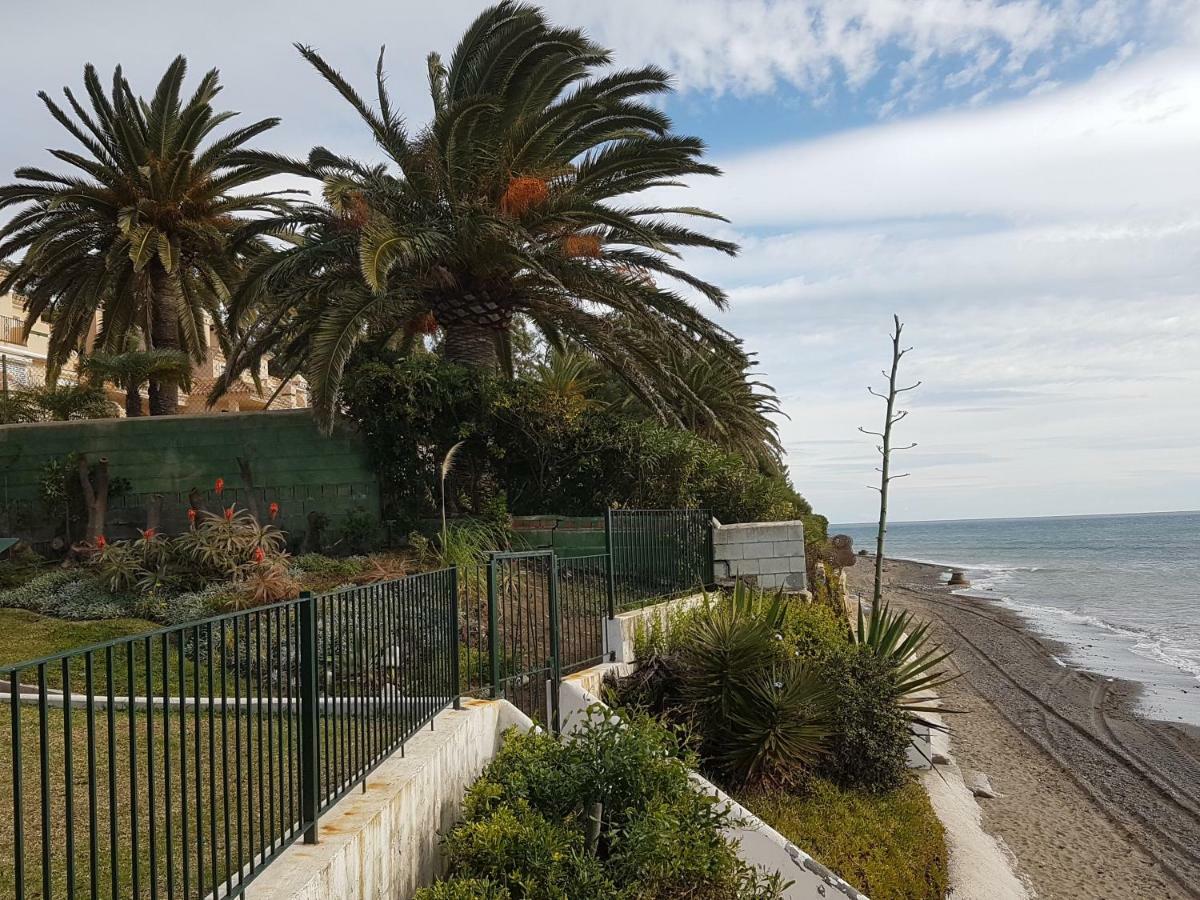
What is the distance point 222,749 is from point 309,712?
0.42 meters

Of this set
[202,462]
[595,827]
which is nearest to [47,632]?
[202,462]

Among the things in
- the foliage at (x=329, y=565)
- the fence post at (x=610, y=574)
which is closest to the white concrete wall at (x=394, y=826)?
the fence post at (x=610, y=574)

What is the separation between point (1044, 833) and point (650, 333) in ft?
29.3

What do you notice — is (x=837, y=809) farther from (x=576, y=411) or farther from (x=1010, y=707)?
(x=1010, y=707)

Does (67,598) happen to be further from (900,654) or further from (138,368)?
(900,654)

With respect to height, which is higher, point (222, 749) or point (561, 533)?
point (561, 533)

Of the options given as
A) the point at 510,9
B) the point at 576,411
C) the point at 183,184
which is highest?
the point at 510,9

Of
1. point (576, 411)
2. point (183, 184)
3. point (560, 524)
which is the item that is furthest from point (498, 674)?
point (183, 184)

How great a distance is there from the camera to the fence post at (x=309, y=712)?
4.24 m

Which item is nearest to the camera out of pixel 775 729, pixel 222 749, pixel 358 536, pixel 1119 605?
pixel 222 749

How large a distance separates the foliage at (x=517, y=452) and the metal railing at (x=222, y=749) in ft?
26.7

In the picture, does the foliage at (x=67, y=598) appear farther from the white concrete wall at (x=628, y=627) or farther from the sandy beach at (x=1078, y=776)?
the sandy beach at (x=1078, y=776)

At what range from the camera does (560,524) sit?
14.9m

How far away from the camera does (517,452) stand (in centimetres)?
1590
